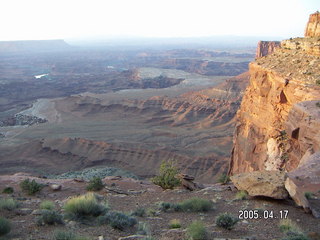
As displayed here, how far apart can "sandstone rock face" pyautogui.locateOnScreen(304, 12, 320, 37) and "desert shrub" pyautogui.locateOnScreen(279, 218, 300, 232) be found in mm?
19208

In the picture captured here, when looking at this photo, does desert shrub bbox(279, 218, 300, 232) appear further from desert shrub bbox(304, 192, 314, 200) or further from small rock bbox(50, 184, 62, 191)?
small rock bbox(50, 184, 62, 191)

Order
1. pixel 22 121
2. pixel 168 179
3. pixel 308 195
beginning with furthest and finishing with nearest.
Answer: pixel 22 121
pixel 168 179
pixel 308 195

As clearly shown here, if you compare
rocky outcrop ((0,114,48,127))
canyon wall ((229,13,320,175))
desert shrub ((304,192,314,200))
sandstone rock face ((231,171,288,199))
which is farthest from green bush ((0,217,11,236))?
rocky outcrop ((0,114,48,127))

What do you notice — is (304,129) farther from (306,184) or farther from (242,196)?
(242,196)

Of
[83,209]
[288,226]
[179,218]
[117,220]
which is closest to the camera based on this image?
[288,226]

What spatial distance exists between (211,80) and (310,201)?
304 feet

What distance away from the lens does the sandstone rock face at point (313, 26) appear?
2389 cm

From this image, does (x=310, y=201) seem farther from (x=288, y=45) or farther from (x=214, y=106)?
(x=214, y=106)

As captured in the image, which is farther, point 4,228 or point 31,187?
point 31,187

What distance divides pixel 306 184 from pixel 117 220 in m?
5.69

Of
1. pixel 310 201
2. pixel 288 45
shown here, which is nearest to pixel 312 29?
pixel 288 45

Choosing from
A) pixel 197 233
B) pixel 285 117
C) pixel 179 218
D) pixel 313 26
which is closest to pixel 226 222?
pixel 197 233

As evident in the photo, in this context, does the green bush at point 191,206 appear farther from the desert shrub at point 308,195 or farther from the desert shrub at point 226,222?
the desert shrub at point 308,195

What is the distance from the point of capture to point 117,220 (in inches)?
312
